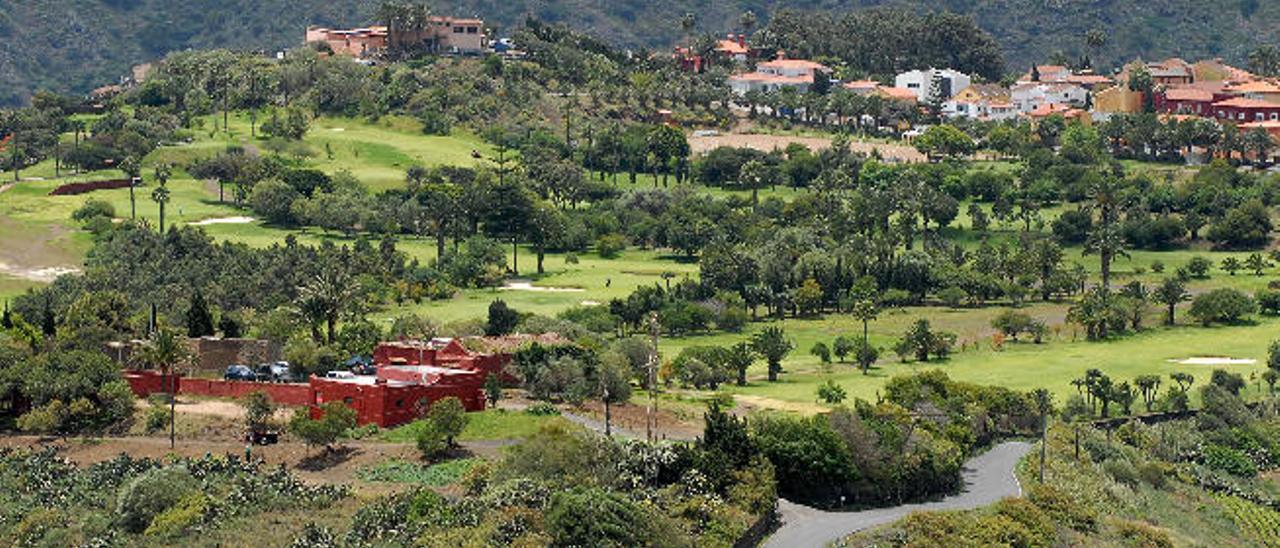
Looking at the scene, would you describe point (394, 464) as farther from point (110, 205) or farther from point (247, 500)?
point (110, 205)

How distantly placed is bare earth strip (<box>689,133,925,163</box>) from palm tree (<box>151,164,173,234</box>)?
48.6 metres

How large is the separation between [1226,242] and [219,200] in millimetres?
72611

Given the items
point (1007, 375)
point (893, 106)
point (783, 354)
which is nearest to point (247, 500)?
point (783, 354)

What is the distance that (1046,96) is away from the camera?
19525 cm

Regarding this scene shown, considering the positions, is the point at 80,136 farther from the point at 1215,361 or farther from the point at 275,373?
the point at 1215,361

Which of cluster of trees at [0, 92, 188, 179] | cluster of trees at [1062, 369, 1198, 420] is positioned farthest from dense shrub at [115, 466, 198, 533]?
cluster of trees at [0, 92, 188, 179]

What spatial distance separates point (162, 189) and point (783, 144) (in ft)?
214

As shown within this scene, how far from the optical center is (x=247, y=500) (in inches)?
2613

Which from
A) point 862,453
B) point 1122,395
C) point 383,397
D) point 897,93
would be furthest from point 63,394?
point 897,93

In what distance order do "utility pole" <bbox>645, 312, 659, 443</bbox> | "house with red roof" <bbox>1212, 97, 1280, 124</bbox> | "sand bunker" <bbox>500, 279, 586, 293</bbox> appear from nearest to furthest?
"utility pole" <bbox>645, 312, 659, 443</bbox> → "sand bunker" <bbox>500, 279, 586, 293</bbox> → "house with red roof" <bbox>1212, 97, 1280, 124</bbox>

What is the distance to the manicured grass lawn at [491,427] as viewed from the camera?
244 feet

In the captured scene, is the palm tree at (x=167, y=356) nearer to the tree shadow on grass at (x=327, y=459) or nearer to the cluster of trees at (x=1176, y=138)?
the tree shadow on grass at (x=327, y=459)

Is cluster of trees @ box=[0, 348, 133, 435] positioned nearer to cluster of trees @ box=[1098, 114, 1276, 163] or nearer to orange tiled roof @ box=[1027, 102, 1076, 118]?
cluster of trees @ box=[1098, 114, 1276, 163]

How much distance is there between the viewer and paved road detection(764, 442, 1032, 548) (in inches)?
2586
